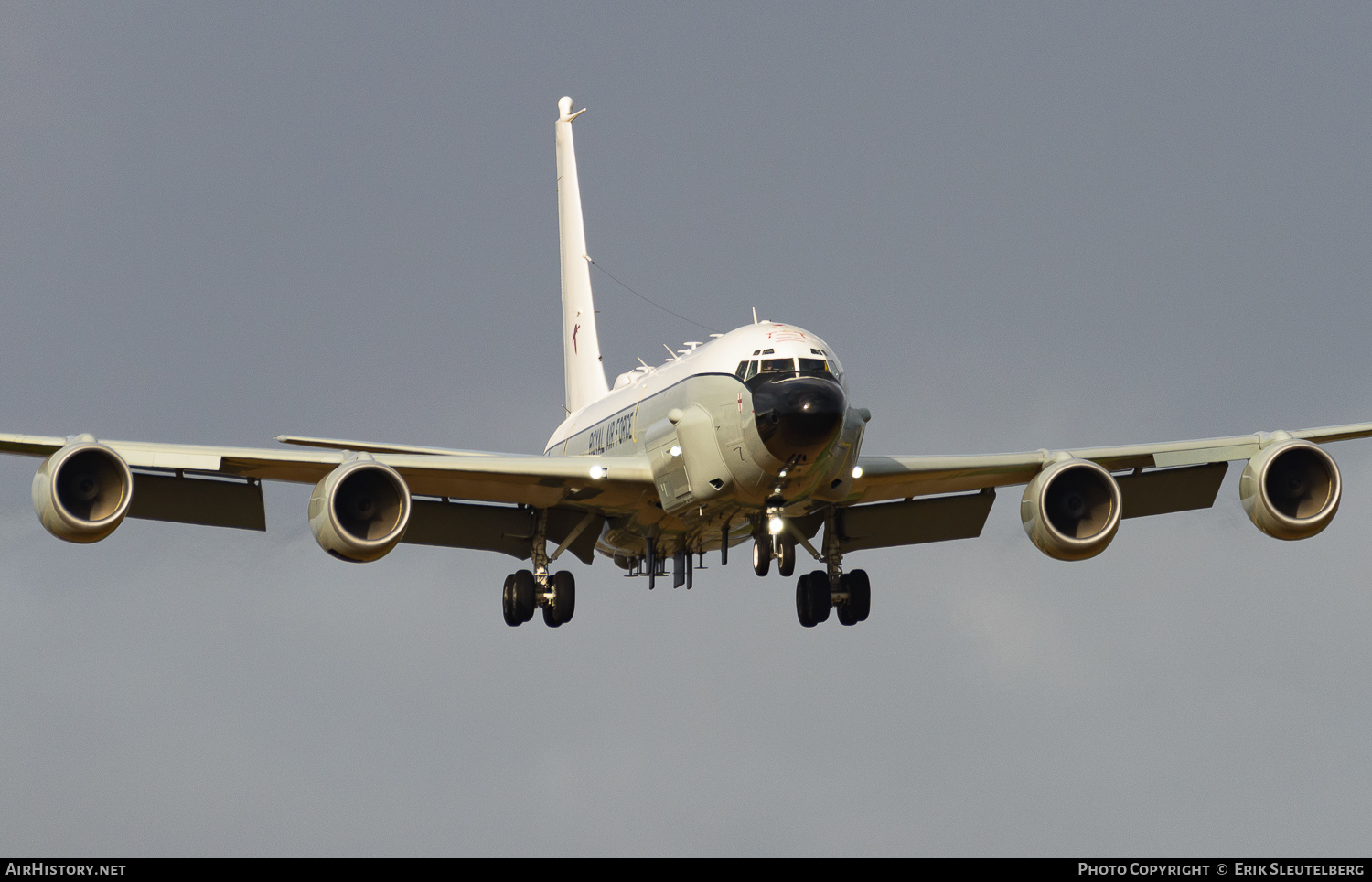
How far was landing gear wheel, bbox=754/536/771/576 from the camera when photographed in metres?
35.7

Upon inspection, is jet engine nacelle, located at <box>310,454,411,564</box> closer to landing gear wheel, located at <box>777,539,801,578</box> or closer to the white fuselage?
the white fuselage

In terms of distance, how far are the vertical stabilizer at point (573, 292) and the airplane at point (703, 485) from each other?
871 cm

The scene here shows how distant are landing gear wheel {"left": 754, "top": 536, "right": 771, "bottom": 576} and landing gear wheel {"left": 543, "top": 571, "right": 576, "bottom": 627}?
14.4ft

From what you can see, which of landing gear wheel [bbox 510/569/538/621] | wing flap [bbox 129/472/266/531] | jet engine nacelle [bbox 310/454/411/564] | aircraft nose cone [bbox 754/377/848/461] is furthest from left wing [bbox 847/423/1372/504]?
wing flap [bbox 129/472/266/531]

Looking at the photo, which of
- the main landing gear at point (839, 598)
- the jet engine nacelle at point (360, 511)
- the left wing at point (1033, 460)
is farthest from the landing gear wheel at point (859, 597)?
the jet engine nacelle at point (360, 511)

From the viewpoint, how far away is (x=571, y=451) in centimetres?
4209

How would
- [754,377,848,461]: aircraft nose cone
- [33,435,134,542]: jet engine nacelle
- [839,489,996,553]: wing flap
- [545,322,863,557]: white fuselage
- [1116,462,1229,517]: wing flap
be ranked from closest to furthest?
[33,435,134,542]: jet engine nacelle
[754,377,848,461]: aircraft nose cone
[545,322,863,557]: white fuselage
[1116,462,1229,517]: wing flap
[839,489,996,553]: wing flap

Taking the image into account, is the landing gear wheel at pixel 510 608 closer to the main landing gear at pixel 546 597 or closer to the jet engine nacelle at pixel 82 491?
the main landing gear at pixel 546 597

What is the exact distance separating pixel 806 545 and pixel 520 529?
19.9ft

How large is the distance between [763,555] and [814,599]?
300 centimetres

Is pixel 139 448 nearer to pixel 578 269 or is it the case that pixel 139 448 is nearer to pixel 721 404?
pixel 721 404

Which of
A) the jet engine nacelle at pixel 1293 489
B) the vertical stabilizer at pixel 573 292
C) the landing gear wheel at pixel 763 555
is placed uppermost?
the vertical stabilizer at pixel 573 292

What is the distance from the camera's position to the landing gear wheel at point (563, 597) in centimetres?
3806

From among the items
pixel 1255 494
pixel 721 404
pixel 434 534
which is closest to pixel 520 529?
pixel 434 534
